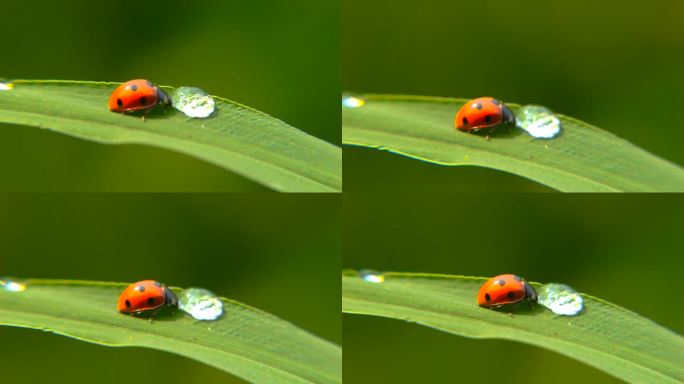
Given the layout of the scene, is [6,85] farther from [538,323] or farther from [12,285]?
[538,323]

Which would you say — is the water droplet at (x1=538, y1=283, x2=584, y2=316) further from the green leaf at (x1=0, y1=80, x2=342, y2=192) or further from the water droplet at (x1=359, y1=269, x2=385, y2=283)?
the green leaf at (x1=0, y1=80, x2=342, y2=192)

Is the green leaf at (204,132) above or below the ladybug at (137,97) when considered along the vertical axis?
below

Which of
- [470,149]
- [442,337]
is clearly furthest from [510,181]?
[442,337]

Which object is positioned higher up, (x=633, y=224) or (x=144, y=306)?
(x=633, y=224)

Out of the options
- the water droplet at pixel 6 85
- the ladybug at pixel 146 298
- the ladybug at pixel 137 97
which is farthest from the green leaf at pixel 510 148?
the water droplet at pixel 6 85

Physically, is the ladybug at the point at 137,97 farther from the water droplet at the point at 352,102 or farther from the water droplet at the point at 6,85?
the water droplet at the point at 352,102

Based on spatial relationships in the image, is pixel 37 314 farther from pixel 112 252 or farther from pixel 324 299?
pixel 324 299
